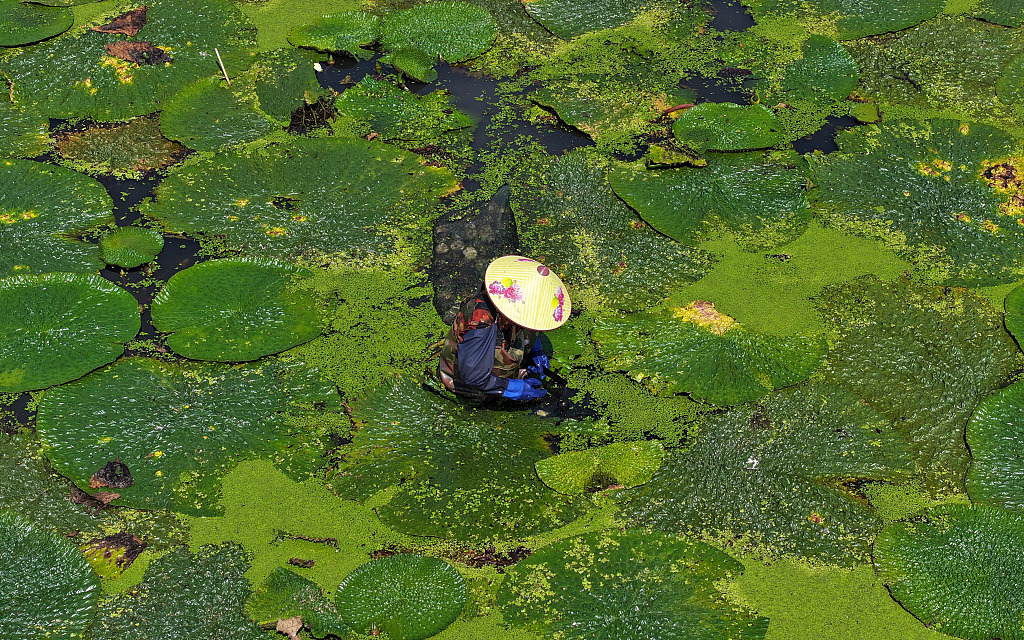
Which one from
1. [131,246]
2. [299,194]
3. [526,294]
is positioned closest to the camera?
[526,294]

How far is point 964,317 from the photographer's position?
4.25 m

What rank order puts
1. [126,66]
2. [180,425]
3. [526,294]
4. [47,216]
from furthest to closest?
[126,66], [47,216], [180,425], [526,294]

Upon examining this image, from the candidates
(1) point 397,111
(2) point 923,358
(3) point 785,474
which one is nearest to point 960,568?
(3) point 785,474

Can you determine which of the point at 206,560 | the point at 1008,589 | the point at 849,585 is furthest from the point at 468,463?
the point at 1008,589

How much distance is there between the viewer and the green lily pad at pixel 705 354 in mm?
3906

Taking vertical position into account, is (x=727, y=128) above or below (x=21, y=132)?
above

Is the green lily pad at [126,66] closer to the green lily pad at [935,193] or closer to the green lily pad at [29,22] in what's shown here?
the green lily pad at [29,22]

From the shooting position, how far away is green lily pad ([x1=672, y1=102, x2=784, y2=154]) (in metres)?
5.04

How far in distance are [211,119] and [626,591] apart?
Result: 3.73m

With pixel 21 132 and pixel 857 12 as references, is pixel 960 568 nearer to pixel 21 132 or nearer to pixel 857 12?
pixel 857 12

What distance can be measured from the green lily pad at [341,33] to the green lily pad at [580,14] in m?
1.13

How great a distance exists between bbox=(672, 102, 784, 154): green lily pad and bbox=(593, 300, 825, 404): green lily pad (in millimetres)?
1331

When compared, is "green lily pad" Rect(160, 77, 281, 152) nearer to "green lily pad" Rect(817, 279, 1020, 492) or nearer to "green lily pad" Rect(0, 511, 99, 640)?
"green lily pad" Rect(0, 511, 99, 640)

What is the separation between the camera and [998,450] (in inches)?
146
